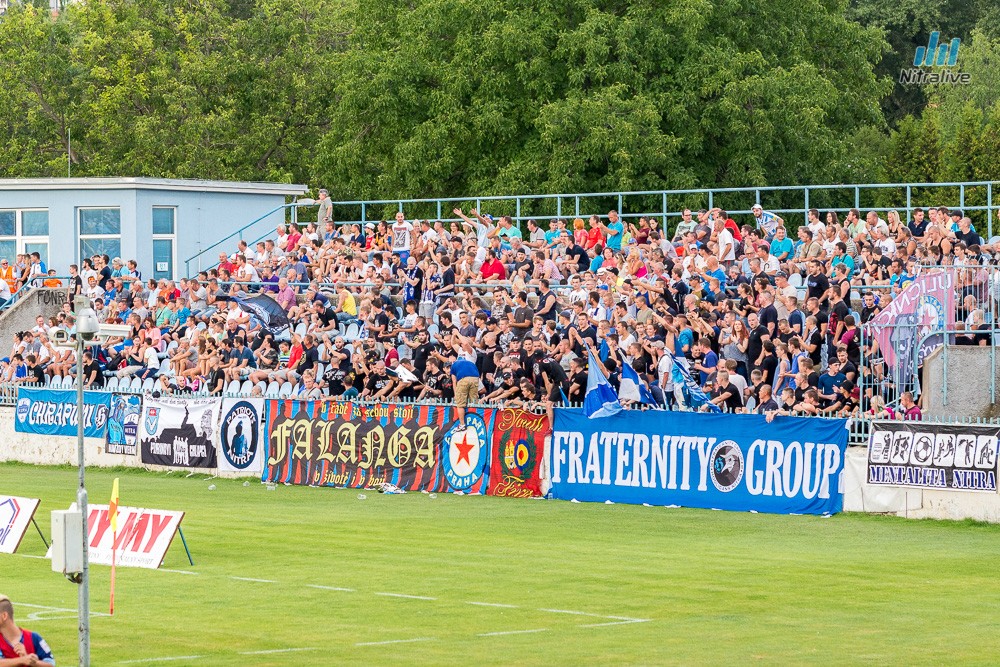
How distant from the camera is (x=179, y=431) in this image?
36.7 metres

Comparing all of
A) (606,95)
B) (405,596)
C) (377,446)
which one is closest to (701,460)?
(377,446)

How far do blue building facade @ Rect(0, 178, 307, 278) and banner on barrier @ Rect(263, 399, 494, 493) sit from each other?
15.2 metres

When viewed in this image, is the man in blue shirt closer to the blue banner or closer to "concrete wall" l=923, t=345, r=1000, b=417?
"concrete wall" l=923, t=345, r=1000, b=417

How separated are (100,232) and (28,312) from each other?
10.3 feet

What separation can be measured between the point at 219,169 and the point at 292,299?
1333 inches

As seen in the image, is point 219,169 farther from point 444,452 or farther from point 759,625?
point 759,625

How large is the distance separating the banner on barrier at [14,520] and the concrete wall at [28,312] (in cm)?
2479

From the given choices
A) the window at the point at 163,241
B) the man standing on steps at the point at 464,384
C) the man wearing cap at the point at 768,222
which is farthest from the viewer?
the window at the point at 163,241

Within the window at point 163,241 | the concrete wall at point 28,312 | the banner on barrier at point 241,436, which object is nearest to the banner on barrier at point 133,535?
the banner on barrier at point 241,436

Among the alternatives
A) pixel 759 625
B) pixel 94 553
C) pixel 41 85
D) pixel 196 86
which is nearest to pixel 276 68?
pixel 196 86

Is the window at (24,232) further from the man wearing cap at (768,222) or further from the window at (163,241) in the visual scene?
the man wearing cap at (768,222)

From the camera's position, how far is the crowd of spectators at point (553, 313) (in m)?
29.0

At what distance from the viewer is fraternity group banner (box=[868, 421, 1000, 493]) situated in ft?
83.7

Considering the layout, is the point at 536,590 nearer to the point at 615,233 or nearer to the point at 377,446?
the point at 377,446
